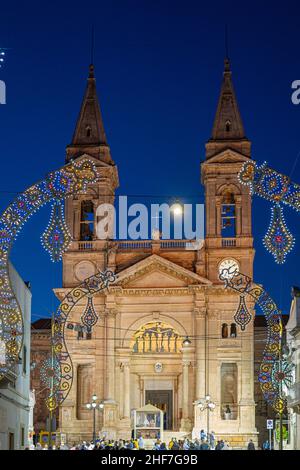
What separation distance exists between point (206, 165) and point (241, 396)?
15.4 meters

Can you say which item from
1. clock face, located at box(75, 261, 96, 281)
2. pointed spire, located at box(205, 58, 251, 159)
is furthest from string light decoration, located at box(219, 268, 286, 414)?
pointed spire, located at box(205, 58, 251, 159)

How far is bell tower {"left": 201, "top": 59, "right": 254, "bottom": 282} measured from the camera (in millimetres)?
68750

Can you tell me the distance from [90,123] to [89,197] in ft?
17.5

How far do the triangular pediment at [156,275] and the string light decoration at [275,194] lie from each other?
114 ft

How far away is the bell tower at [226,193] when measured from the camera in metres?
68.8

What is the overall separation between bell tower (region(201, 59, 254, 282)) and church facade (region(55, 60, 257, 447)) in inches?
2.6

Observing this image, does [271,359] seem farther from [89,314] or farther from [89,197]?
[89,197]

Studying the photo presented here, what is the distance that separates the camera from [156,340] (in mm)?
70125

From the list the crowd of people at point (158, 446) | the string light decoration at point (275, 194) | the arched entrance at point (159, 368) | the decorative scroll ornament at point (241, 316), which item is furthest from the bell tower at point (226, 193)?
the string light decoration at point (275, 194)

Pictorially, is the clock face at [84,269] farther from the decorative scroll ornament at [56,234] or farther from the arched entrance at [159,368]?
the decorative scroll ornament at [56,234]

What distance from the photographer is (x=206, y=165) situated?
229 feet

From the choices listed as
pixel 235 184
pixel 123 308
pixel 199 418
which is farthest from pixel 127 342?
pixel 235 184

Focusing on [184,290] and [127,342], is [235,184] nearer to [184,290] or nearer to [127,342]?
[184,290]
